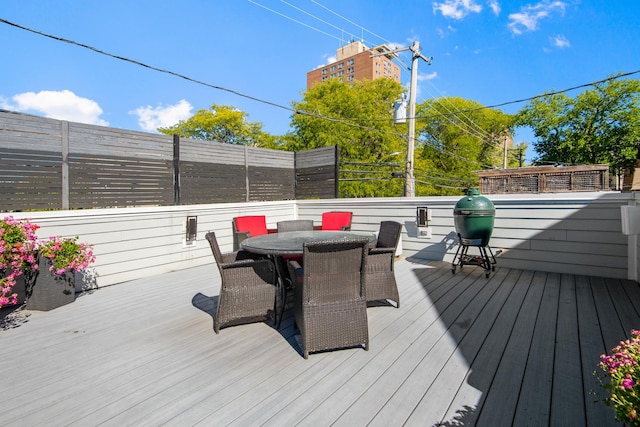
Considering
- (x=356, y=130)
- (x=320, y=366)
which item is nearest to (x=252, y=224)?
(x=320, y=366)

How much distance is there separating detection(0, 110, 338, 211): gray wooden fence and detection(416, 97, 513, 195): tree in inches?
954

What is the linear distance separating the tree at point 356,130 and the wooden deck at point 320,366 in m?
15.2

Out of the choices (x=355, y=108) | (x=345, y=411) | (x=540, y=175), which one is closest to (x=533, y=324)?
(x=345, y=411)

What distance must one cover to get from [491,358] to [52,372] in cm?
288

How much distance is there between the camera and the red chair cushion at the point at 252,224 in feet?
18.2

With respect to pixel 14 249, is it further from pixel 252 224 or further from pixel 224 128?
pixel 224 128

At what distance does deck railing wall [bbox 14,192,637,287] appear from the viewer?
391 cm

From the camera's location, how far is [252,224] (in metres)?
5.65

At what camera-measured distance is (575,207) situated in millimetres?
4145

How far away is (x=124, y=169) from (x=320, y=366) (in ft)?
13.2

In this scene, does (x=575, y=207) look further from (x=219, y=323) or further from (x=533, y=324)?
(x=219, y=323)

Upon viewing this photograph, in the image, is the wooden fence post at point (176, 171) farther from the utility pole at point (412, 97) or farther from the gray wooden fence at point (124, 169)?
the utility pole at point (412, 97)

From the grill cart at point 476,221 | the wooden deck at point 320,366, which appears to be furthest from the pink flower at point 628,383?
the grill cart at point 476,221

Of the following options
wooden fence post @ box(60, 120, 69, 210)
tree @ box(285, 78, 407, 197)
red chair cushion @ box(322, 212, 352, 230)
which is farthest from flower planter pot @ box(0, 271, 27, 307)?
tree @ box(285, 78, 407, 197)
